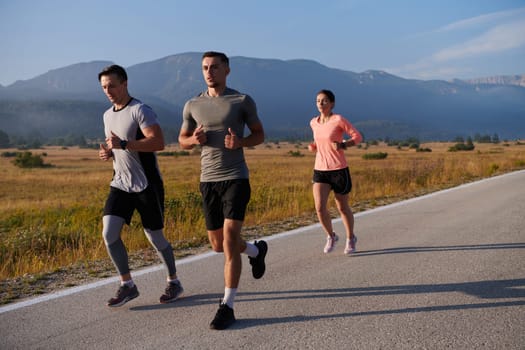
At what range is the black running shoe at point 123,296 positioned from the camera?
4488 millimetres

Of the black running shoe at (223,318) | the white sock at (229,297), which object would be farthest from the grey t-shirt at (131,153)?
the black running shoe at (223,318)

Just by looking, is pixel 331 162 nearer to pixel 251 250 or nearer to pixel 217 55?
pixel 251 250

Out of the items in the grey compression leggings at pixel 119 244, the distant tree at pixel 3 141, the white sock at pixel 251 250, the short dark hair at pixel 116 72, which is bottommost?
the white sock at pixel 251 250

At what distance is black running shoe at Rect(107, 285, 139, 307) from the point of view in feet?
14.7

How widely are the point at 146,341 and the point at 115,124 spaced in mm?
1904

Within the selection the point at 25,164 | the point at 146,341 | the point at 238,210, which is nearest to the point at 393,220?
the point at 238,210

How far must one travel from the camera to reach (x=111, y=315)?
14.1ft

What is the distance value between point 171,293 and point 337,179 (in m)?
2.76

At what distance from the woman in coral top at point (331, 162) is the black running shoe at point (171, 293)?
2423mm

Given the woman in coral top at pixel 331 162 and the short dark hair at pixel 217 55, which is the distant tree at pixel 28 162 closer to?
the woman in coral top at pixel 331 162

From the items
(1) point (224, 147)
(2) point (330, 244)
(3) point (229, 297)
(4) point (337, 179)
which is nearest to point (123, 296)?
(3) point (229, 297)

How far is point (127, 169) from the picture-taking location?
454 cm

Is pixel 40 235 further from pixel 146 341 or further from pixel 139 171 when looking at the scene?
pixel 146 341

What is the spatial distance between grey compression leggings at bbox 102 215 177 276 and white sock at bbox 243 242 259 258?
0.71 metres
